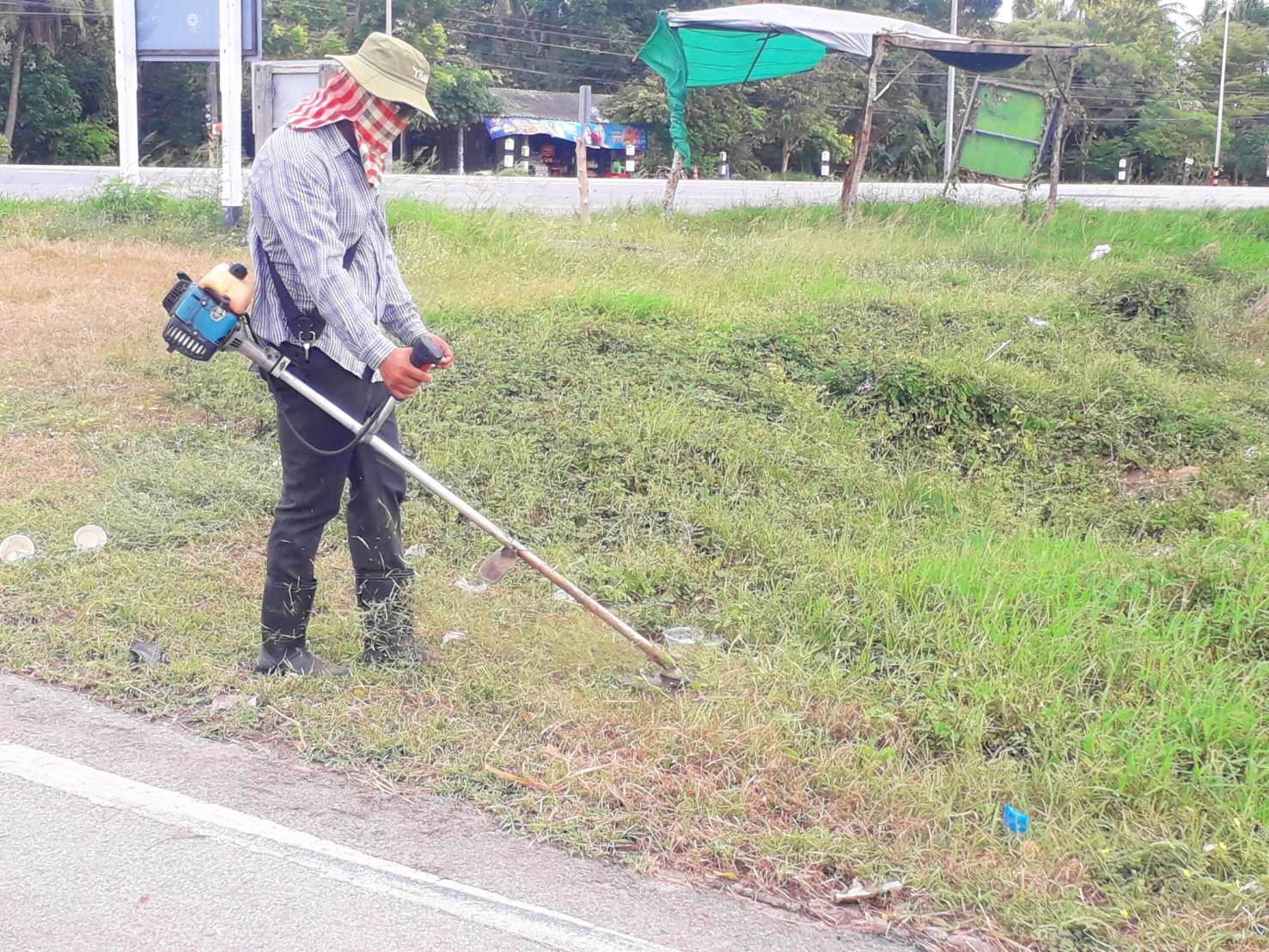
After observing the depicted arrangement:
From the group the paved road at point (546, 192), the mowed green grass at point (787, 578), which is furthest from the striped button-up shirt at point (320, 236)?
the paved road at point (546, 192)

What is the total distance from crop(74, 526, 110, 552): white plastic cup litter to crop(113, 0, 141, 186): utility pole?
9530 millimetres

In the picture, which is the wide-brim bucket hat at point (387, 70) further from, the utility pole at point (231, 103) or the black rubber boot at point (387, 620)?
the utility pole at point (231, 103)

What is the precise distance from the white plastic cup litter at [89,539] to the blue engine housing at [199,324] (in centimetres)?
180

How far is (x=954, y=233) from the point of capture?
43.1 feet

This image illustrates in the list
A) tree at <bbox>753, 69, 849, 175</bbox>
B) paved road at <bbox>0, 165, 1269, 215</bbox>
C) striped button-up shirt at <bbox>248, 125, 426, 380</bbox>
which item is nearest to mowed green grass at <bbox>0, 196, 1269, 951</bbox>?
striped button-up shirt at <bbox>248, 125, 426, 380</bbox>

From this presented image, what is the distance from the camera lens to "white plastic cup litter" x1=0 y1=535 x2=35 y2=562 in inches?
190

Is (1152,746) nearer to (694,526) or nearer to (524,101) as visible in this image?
(694,526)

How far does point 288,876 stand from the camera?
2885 mm

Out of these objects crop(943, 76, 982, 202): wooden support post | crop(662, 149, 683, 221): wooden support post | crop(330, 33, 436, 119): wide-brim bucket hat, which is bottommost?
crop(330, 33, 436, 119): wide-brim bucket hat

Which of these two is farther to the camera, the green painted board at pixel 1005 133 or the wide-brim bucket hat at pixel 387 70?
the green painted board at pixel 1005 133

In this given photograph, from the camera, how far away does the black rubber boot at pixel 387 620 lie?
4027 mm

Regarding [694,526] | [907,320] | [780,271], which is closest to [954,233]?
[780,271]

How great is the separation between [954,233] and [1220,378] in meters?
5.93

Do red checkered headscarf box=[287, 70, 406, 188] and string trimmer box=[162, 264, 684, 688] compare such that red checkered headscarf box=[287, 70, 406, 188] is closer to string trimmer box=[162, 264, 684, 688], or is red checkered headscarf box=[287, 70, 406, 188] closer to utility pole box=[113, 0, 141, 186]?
string trimmer box=[162, 264, 684, 688]
